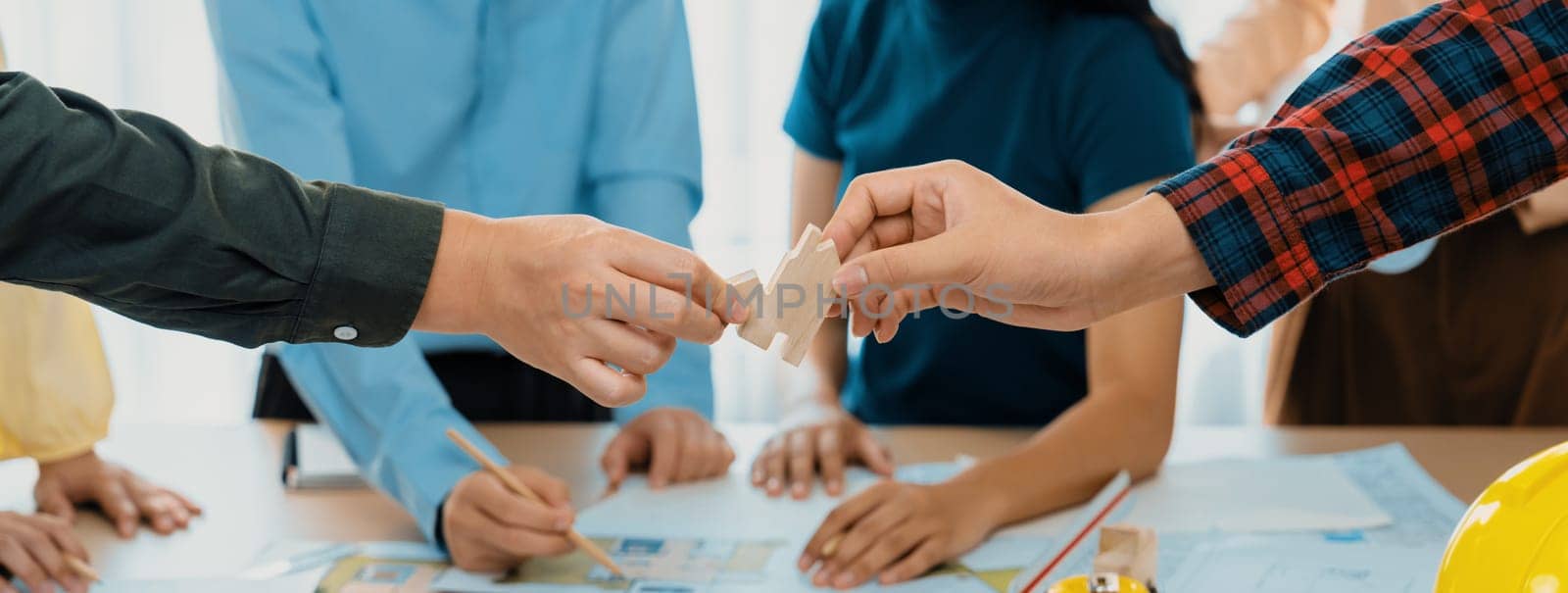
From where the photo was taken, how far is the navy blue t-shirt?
151cm

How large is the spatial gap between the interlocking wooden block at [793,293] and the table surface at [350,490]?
1.60 ft

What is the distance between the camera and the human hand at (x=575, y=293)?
89 cm

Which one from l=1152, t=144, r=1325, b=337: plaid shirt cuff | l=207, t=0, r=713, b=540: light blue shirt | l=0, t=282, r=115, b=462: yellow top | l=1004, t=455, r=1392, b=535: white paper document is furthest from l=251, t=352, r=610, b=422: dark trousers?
l=1152, t=144, r=1325, b=337: plaid shirt cuff

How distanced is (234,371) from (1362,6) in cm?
247

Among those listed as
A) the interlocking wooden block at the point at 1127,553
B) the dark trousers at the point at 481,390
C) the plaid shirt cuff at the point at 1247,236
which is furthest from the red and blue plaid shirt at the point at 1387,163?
the dark trousers at the point at 481,390

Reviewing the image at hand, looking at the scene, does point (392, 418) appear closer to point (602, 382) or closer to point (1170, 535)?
point (602, 382)

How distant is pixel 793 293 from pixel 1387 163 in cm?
47

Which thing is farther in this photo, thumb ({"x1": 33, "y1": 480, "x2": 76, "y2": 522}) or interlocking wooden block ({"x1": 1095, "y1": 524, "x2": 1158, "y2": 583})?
thumb ({"x1": 33, "y1": 480, "x2": 76, "y2": 522})

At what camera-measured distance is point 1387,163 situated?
0.99 m

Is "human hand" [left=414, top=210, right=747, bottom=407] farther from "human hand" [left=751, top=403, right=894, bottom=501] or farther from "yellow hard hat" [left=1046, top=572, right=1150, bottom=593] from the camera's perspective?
"human hand" [left=751, top=403, right=894, bottom=501]

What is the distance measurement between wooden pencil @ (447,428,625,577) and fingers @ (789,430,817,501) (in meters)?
0.25

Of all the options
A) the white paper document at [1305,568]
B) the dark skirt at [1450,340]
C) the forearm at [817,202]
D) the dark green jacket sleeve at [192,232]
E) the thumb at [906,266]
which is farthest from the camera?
the dark skirt at [1450,340]

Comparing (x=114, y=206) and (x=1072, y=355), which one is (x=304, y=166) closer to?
(x=114, y=206)

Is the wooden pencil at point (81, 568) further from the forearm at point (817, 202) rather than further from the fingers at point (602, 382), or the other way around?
the forearm at point (817, 202)
